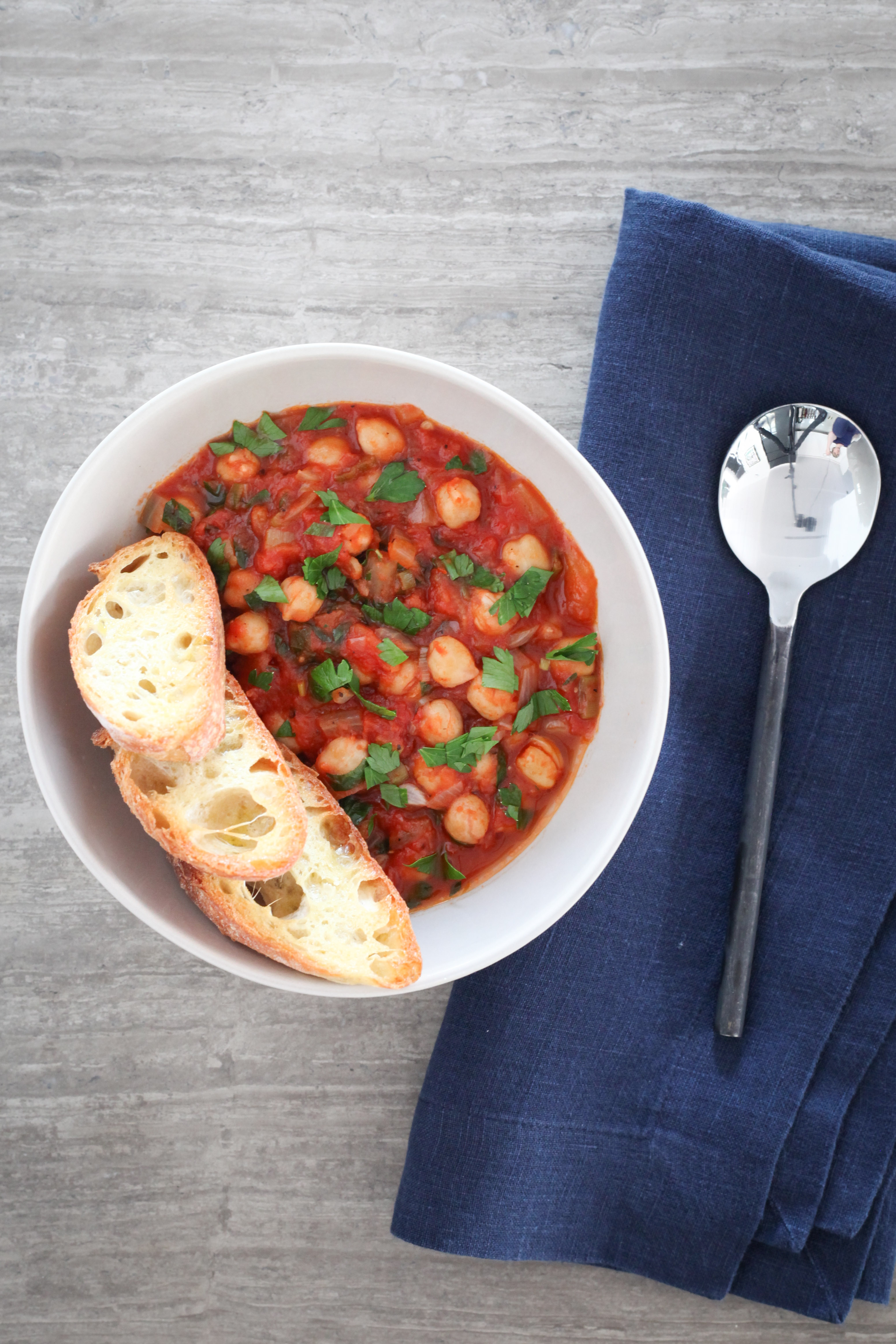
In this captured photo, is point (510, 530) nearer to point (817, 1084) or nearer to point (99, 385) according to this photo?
point (99, 385)

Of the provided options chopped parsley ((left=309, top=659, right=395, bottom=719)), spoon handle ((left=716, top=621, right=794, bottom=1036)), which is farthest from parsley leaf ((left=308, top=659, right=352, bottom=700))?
spoon handle ((left=716, top=621, right=794, bottom=1036))

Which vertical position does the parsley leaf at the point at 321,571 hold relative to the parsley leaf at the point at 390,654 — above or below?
above

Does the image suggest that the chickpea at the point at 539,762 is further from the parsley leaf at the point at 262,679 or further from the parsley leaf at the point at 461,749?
the parsley leaf at the point at 262,679

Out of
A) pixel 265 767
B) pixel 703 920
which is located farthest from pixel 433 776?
pixel 703 920

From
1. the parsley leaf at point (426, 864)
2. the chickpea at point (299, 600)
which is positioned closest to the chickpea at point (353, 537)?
the chickpea at point (299, 600)

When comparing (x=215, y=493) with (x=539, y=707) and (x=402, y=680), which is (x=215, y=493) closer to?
(x=402, y=680)
